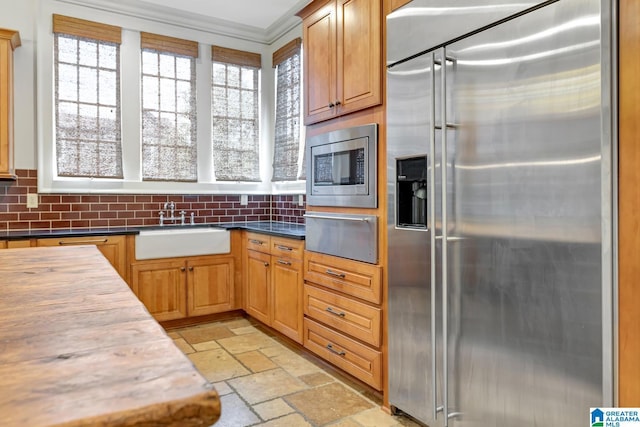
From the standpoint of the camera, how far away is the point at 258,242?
12.3 ft

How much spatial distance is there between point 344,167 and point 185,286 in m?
1.97

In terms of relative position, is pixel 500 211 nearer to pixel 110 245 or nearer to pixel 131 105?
pixel 110 245

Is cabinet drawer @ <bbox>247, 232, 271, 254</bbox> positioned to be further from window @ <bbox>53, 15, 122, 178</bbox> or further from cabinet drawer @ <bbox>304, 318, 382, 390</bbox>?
window @ <bbox>53, 15, 122, 178</bbox>

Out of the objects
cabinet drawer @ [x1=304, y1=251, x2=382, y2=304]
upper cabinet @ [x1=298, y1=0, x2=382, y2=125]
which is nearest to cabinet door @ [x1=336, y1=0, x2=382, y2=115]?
upper cabinet @ [x1=298, y1=0, x2=382, y2=125]

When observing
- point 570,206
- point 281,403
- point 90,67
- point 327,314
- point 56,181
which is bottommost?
point 281,403

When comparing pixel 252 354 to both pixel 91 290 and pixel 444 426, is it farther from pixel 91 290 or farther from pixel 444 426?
pixel 91 290

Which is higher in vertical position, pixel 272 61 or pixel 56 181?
pixel 272 61

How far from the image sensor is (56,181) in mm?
3754

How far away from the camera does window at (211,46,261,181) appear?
4465 mm

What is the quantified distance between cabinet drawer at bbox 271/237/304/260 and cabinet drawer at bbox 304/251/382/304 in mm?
98

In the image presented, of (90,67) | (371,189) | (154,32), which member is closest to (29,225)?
(90,67)

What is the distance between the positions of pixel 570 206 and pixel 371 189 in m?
1.12

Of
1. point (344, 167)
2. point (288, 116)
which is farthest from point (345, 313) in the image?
point (288, 116)

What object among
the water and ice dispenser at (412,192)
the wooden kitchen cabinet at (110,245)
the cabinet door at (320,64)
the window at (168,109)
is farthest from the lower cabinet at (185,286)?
the water and ice dispenser at (412,192)
